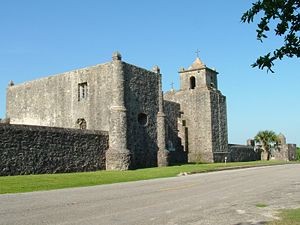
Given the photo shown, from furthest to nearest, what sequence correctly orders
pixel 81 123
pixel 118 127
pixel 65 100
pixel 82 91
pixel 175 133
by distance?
pixel 175 133 < pixel 65 100 < pixel 82 91 < pixel 81 123 < pixel 118 127

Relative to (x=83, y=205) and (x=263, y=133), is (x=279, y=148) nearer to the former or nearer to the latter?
(x=263, y=133)

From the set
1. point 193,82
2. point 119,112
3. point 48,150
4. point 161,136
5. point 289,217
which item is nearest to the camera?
point 289,217

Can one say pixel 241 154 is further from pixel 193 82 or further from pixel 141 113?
pixel 141 113

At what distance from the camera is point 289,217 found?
894 cm

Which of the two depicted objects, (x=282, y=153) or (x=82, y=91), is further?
(x=282, y=153)

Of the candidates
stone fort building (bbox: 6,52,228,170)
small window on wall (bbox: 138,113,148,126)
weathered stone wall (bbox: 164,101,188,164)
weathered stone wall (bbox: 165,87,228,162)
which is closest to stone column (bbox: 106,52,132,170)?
stone fort building (bbox: 6,52,228,170)

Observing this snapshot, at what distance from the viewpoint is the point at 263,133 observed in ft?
195

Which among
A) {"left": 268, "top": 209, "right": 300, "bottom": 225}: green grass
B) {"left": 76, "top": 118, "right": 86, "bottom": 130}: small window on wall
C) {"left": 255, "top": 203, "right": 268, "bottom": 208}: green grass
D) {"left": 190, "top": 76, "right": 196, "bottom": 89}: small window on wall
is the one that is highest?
{"left": 190, "top": 76, "right": 196, "bottom": 89}: small window on wall

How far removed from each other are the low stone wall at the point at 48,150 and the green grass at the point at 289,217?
1714cm

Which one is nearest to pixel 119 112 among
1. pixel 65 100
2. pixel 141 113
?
pixel 141 113

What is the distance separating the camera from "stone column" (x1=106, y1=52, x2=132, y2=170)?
2997 centimetres

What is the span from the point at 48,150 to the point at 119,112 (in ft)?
24.0

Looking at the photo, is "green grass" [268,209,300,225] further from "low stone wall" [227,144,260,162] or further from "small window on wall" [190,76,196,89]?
"small window on wall" [190,76,196,89]

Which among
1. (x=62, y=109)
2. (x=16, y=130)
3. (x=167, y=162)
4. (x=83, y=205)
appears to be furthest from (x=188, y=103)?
(x=83, y=205)
